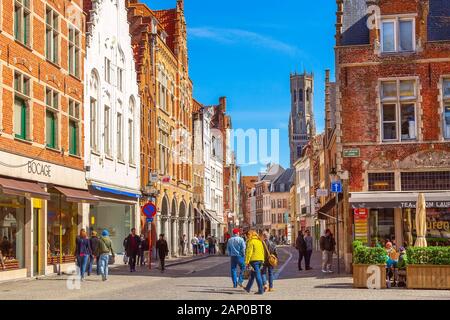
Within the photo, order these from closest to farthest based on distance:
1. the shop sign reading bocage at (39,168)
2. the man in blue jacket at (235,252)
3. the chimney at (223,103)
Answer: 1. the man in blue jacket at (235,252)
2. the shop sign reading bocage at (39,168)
3. the chimney at (223,103)

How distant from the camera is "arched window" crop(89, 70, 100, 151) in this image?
3603cm

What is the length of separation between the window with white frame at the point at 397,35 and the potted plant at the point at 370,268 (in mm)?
11040

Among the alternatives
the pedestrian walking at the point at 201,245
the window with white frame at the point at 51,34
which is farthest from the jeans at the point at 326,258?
the pedestrian walking at the point at 201,245

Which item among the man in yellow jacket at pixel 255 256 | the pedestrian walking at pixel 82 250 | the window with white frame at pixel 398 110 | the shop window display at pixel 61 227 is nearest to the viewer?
the man in yellow jacket at pixel 255 256

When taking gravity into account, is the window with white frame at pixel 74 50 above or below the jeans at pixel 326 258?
above

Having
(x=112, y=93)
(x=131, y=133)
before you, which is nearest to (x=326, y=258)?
(x=112, y=93)

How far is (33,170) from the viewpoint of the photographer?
2823 cm

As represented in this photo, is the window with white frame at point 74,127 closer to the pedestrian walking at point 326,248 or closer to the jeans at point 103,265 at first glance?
the jeans at point 103,265

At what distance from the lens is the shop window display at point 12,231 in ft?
86.7

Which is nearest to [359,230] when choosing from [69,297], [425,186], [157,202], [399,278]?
[425,186]

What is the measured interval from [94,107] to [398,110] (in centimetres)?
1353

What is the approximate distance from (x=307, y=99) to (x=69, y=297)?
172544mm

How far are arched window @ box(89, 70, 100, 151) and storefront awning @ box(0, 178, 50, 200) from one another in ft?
26.9

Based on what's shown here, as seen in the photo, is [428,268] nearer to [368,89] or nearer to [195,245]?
[368,89]
